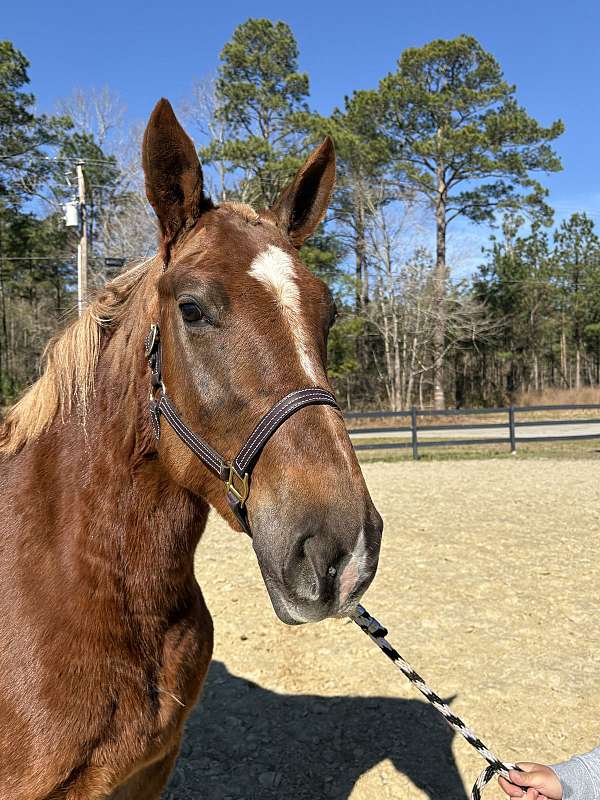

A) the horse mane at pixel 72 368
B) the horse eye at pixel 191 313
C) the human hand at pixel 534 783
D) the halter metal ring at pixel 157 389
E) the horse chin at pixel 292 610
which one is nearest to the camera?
the horse chin at pixel 292 610

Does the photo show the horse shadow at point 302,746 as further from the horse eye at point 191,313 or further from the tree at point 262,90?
the tree at point 262,90

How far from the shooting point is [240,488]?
173 cm

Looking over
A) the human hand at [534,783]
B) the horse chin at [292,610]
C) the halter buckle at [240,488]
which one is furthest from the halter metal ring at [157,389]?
the human hand at [534,783]

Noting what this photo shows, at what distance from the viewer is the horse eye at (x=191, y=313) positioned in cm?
180

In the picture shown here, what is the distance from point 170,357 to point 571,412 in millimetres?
30167

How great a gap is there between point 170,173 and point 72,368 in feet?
2.66

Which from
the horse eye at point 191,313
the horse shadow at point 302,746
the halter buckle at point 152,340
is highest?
the horse eye at point 191,313

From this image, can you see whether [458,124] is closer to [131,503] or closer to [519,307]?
[519,307]

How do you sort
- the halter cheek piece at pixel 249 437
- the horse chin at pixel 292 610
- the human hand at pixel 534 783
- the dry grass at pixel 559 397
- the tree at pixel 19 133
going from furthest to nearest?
the dry grass at pixel 559 397
the tree at pixel 19 133
the human hand at pixel 534 783
the halter cheek piece at pixel 249 437
the horse chin at pixel 292 610

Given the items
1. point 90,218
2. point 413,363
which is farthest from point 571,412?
point 90,218

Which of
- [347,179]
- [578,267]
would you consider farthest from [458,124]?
[578,267]

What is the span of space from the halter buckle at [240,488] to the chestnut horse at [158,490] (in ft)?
0.09

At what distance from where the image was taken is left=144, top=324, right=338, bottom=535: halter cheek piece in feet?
5.39

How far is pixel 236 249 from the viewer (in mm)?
1846
